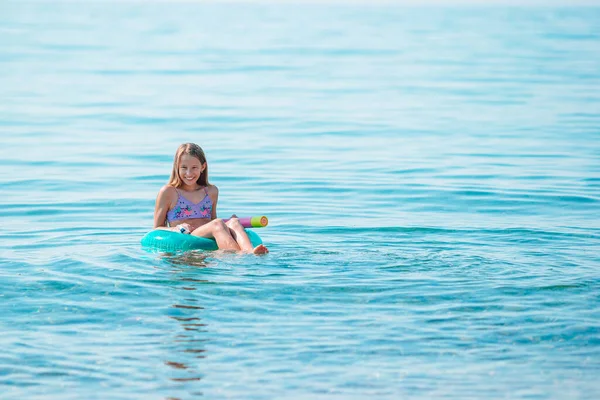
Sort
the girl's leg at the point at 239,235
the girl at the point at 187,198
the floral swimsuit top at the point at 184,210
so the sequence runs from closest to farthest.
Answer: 1. the girl's leg at the point at 239,235
2. the girl at the point at 187,198
3. the floral swimsuit top at the point at 184,210

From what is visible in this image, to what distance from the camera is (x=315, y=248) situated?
9.20 meters

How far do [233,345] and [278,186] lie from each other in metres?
6.45

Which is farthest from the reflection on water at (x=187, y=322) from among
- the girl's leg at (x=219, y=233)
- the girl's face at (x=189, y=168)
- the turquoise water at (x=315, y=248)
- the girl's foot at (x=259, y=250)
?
the girl's face at (x=189, y=168)

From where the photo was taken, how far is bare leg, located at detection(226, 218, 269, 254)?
8.42 meters

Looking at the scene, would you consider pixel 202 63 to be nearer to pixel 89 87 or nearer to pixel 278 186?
pixel 89 87

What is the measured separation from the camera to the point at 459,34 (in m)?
51.2

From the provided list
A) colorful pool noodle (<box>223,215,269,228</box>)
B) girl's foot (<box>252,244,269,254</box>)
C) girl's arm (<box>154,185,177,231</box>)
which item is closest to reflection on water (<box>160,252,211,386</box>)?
girl's foot (<box>252,244,269,254</box>)

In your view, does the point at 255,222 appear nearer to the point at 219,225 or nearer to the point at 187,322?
the point at 219,225

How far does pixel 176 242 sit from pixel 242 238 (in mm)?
564

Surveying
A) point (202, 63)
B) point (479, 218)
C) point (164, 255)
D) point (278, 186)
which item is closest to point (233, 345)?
point (164, 255)

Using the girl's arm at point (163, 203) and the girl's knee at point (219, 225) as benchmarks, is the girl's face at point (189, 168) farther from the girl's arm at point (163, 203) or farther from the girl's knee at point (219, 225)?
the girl's knee at point (219, 225)

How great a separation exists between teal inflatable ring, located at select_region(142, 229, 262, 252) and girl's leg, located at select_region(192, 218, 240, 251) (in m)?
0.08

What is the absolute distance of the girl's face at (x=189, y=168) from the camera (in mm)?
9133

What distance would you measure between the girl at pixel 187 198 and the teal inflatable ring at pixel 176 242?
0.48 feet
